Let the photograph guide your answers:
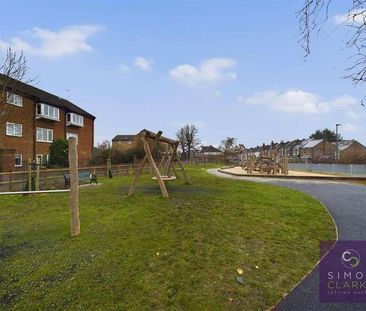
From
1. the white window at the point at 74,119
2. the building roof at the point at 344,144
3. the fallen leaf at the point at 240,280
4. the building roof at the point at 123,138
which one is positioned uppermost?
the building roof at the point at 123,138

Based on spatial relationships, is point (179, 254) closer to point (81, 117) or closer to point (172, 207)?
point (172, 207)

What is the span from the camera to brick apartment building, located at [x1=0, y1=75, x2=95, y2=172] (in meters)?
32.6

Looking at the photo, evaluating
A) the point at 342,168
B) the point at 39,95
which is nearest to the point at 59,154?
the point at 39,95

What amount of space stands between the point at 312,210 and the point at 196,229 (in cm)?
490

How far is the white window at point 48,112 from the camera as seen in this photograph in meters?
39.2

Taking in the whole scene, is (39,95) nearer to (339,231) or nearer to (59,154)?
(59,154)

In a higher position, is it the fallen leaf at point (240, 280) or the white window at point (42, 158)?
the white window at point (42, 158)

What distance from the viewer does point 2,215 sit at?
10.2 m

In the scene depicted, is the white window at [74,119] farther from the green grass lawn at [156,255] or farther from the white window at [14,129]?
the green grass lawn at [156,255]

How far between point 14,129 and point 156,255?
32912 mm

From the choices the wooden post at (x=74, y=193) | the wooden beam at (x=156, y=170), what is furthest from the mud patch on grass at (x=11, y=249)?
the wooden beam at (x=156, y=170)

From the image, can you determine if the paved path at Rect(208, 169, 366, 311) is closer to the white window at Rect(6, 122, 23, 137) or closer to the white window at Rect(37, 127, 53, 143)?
the white window at Rect(6, 122, 23, 137)

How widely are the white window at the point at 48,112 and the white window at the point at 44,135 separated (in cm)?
157

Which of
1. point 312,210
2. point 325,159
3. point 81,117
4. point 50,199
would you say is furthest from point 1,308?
point 325,159
